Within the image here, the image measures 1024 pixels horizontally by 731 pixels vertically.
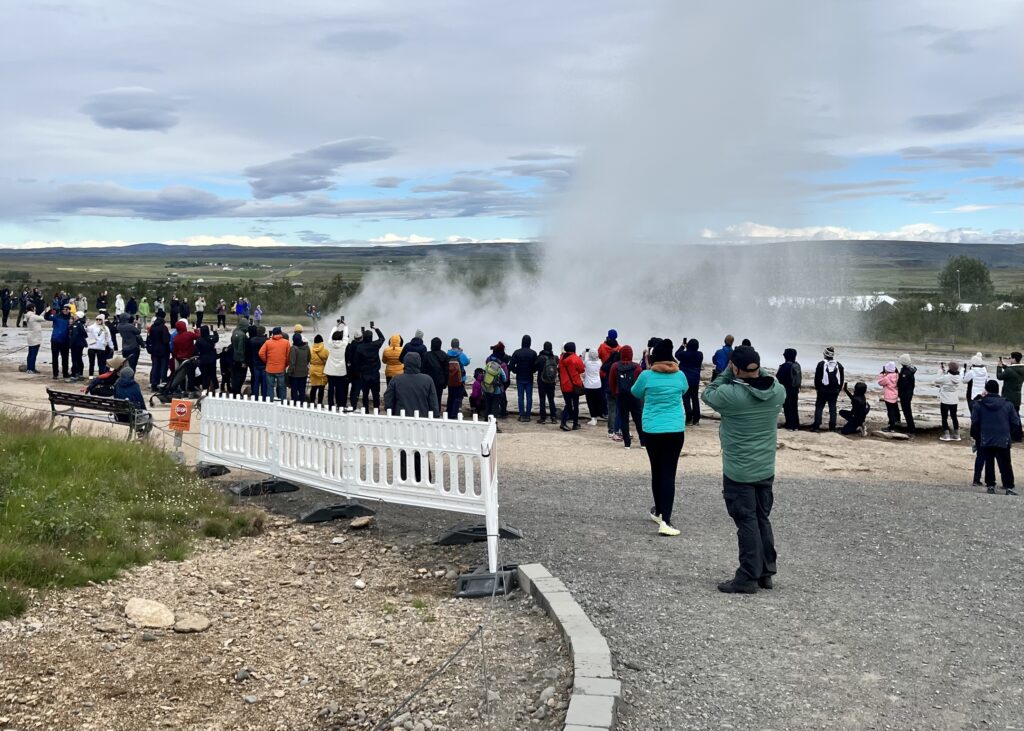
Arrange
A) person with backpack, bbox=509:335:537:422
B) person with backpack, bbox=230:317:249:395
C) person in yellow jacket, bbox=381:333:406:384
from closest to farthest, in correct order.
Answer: person in yellow jacket, bbox=381:333:406:384, person with backpack, bbox=509:335:537:422, person with backpack, bbox=230:317:249:395

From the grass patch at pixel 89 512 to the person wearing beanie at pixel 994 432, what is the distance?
356 inches

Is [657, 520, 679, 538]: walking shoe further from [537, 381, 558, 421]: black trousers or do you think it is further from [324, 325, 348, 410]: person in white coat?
[324, 325, 348, 410]: person in white coat

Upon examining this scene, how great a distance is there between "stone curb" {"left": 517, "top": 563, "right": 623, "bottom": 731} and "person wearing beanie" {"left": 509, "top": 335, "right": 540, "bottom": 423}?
1030 centimetres

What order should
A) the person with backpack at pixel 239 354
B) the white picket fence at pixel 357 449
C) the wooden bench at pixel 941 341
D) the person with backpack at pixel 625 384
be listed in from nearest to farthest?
the white picket fence at pixel 357 449 → the person with backpack at pixel 625 384 → the person with backpack at pixel 239 354 → the wooden bench at pixel 941 341

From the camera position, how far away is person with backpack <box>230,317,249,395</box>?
19281 millimetres

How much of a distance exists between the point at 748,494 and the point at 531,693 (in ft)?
8.55

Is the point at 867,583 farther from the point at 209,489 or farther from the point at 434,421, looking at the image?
the point at 209,489

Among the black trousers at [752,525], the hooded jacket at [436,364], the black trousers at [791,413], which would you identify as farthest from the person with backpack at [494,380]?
the black trousers at [752,525]

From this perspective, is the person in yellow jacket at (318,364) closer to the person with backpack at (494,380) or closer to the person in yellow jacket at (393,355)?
the person in yellow jacket at (393,355)

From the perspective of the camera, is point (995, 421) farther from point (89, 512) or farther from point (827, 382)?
point (89, 512)

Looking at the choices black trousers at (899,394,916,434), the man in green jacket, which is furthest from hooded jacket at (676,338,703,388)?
the man in green jacket

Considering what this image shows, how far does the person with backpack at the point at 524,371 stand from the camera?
17719mm

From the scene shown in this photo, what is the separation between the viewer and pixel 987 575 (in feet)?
26.2

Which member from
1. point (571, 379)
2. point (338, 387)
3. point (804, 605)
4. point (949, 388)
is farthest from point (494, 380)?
point (804, 605)
